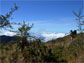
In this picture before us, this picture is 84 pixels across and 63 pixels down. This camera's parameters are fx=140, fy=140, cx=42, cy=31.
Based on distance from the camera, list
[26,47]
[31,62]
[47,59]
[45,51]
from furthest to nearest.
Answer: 1. [26,47]
2. [45,51]
3. [47,59]
4. [31,62]

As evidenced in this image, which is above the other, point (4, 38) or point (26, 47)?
point (4, 38)

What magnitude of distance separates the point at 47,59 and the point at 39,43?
1.06 metres

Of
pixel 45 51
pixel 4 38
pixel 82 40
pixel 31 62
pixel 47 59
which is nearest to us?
pixel 31 62

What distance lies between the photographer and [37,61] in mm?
5934

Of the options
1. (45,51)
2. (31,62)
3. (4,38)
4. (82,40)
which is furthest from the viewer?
(82,40)

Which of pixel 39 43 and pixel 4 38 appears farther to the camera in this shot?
pixel 4 38

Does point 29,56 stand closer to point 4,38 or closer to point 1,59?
point 1,59

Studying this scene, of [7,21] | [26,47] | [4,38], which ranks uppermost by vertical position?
[7,21]

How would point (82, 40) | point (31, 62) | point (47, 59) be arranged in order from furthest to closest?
point (82, 40)
point (47, 59)
point (31, 62)

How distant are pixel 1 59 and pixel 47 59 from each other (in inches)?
79.0

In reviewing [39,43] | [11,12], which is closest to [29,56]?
[39,43]

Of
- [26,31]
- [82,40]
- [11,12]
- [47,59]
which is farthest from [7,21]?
[82,40]

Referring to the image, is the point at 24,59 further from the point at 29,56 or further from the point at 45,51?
the point at 45,51

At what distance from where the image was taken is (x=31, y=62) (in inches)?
227
